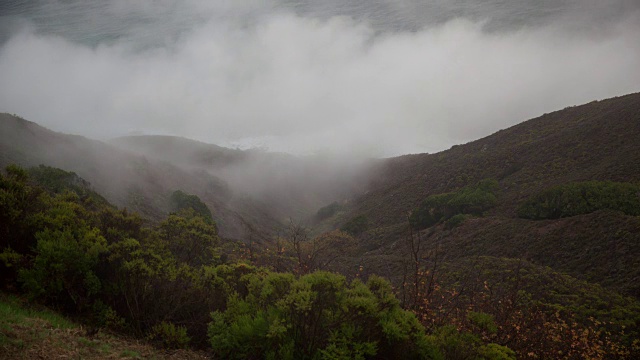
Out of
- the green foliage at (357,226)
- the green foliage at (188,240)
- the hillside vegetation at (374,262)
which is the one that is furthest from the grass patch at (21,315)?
the green foliage at (357,226)

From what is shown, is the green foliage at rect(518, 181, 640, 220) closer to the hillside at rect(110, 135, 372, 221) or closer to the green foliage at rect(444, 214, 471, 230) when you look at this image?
the green foliage at rect(444, 214, 471, 230)

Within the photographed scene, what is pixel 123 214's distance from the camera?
947 cm

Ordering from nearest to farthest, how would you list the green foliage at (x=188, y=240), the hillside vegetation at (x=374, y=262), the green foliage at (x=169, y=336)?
the hillside vegetation at (x=374, y=262) < the green foliage at (x=169, y=336) < the green foliage at (x=188, y=240)

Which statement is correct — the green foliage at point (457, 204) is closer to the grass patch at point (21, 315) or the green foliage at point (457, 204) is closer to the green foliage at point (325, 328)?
the green foliage at point (325, 328)

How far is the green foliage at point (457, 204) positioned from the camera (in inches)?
1292

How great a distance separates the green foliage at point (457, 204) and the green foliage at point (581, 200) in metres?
4.54

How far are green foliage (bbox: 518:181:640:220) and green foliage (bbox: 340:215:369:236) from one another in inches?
661

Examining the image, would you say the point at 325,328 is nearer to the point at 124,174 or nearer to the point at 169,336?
the point at 169,336

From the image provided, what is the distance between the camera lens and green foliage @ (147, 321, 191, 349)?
651 cm

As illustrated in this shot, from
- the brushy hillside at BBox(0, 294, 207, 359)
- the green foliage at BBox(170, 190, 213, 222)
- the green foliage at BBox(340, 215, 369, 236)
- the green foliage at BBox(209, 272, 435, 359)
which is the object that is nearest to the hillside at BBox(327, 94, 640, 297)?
the green foliage at BBox(340, 215, 369, 236)

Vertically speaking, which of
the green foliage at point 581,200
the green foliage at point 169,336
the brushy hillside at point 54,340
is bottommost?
the green foliage at point 581,200

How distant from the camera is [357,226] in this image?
4159 cm

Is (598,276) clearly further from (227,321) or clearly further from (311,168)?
(311,168)

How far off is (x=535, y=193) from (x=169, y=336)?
30.3 meters
